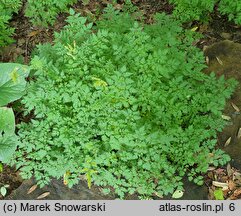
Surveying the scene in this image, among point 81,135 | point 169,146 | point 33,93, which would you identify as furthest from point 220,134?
point 33,93

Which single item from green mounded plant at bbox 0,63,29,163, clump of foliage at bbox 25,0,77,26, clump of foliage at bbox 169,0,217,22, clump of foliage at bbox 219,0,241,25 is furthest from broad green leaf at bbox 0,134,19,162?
clump of foliage at bbox 219,0,241,25

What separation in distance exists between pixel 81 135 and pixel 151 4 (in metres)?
→ 2.50

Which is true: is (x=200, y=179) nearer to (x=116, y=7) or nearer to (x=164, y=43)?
(x=164, y=43)

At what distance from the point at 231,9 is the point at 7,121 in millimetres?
2752

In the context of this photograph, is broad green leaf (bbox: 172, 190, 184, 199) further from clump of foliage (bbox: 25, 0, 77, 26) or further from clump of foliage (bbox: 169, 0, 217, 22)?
clump of foliage (bbox: 25, 0, 77, 26)

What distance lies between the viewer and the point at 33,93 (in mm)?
3514

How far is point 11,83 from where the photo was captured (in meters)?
3.69

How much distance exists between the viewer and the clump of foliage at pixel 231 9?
13.7ft

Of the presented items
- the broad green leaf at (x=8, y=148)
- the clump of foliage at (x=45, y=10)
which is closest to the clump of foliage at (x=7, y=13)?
the clump of foliage at (x=45, y=10)

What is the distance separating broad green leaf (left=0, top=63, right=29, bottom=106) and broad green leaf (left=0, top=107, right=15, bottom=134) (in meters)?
0.08

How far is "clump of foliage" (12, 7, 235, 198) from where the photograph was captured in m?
3.29

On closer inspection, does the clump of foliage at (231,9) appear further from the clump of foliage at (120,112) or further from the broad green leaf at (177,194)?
the broad green leaf at (177,194)

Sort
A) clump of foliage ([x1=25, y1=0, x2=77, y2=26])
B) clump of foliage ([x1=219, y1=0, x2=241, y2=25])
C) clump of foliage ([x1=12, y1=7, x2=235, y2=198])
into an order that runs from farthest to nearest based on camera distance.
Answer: clump of foliage ([x1=25, y1=0, x2=77, y2=26]) → clump of foliage ([x1=219, y1=0, x2=241, y2=25]) → clump of foliage ([x1=12, y1=7, x2=235, y2=198])

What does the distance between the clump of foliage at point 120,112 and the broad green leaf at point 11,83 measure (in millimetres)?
123
